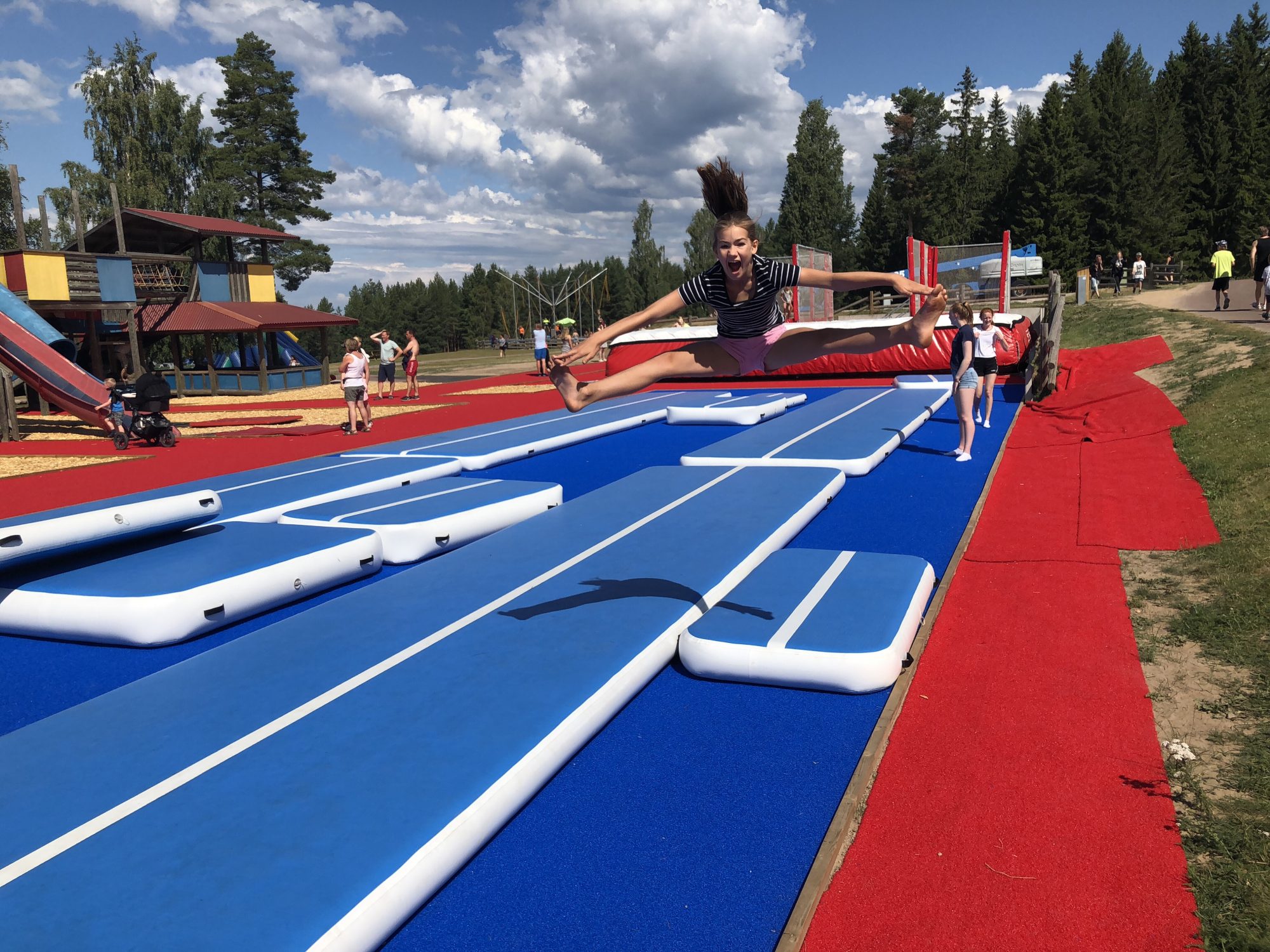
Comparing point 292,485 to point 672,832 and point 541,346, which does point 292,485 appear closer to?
point 672,832

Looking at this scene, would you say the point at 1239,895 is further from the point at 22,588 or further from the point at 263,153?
the point at 263,153

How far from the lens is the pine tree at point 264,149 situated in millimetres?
43156

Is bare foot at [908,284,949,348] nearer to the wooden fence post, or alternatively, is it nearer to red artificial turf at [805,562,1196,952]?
red artificial turf at [805,562,1196,952]

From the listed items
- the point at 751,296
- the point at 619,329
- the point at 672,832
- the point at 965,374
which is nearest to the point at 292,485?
the point at 619,329

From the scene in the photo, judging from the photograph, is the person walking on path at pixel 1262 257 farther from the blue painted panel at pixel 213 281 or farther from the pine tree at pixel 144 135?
the pine tree at pixel 144 135

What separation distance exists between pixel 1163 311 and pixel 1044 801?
78.3 feet

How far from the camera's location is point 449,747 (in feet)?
10.9

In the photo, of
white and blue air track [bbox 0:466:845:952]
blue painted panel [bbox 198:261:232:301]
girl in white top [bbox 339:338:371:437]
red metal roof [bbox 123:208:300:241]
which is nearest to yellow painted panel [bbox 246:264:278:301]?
blue painted panel [bbox 198:261:232:301]

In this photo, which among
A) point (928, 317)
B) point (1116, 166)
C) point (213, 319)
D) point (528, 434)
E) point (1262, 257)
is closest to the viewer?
point (928, 317)

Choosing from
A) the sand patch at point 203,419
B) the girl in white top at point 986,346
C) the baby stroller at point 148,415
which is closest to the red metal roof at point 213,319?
the sand patch at point 203,419

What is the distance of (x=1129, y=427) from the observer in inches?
456

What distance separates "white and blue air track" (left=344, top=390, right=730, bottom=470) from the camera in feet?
36.5

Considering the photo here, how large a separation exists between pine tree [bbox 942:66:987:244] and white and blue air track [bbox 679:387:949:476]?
175 feet

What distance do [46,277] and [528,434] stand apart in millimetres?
15363
